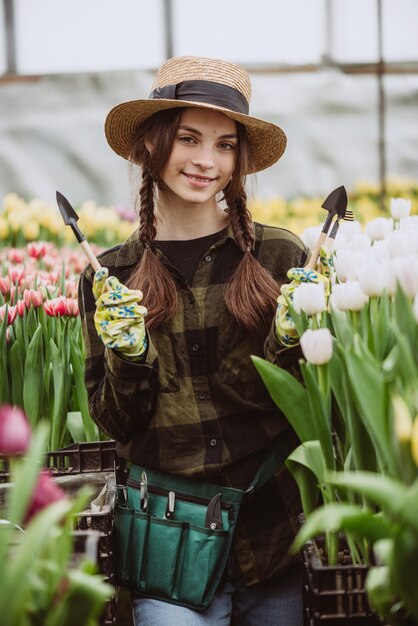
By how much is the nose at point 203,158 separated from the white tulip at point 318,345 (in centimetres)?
70

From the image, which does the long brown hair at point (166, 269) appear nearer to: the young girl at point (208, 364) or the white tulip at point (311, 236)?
the young girl at point (208, 364)

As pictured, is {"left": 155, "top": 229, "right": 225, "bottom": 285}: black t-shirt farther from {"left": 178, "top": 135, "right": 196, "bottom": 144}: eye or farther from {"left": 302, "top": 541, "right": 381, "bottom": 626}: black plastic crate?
{"left": 302, "top": 541, "right": 381, "bottom": 626}: black plastic crate

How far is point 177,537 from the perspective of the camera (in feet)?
6.88

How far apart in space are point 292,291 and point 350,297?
0.25 meters

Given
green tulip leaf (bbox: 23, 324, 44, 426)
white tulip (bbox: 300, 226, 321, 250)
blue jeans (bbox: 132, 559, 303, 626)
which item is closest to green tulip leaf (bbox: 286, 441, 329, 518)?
blue jeans (bbox: 132, 559, 303, 626)

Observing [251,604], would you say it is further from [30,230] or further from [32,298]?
[30,230]

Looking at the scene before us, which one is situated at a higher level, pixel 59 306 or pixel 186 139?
pixel 186 139

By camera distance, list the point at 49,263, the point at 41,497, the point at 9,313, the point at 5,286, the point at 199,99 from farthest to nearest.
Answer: the point at 49,263, the point at 5,286, the point at 9,313, the point at 199,99, the point at 41,497

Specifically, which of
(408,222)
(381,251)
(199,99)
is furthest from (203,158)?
(381,251)

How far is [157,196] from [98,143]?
16.3 feet

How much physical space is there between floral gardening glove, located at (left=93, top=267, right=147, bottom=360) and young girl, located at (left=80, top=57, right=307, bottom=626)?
142 millimetres

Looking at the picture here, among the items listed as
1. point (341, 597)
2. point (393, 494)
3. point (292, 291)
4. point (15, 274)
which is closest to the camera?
point (393, 494)

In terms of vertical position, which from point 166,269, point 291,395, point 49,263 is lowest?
point 291,395

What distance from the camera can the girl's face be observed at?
217cm
